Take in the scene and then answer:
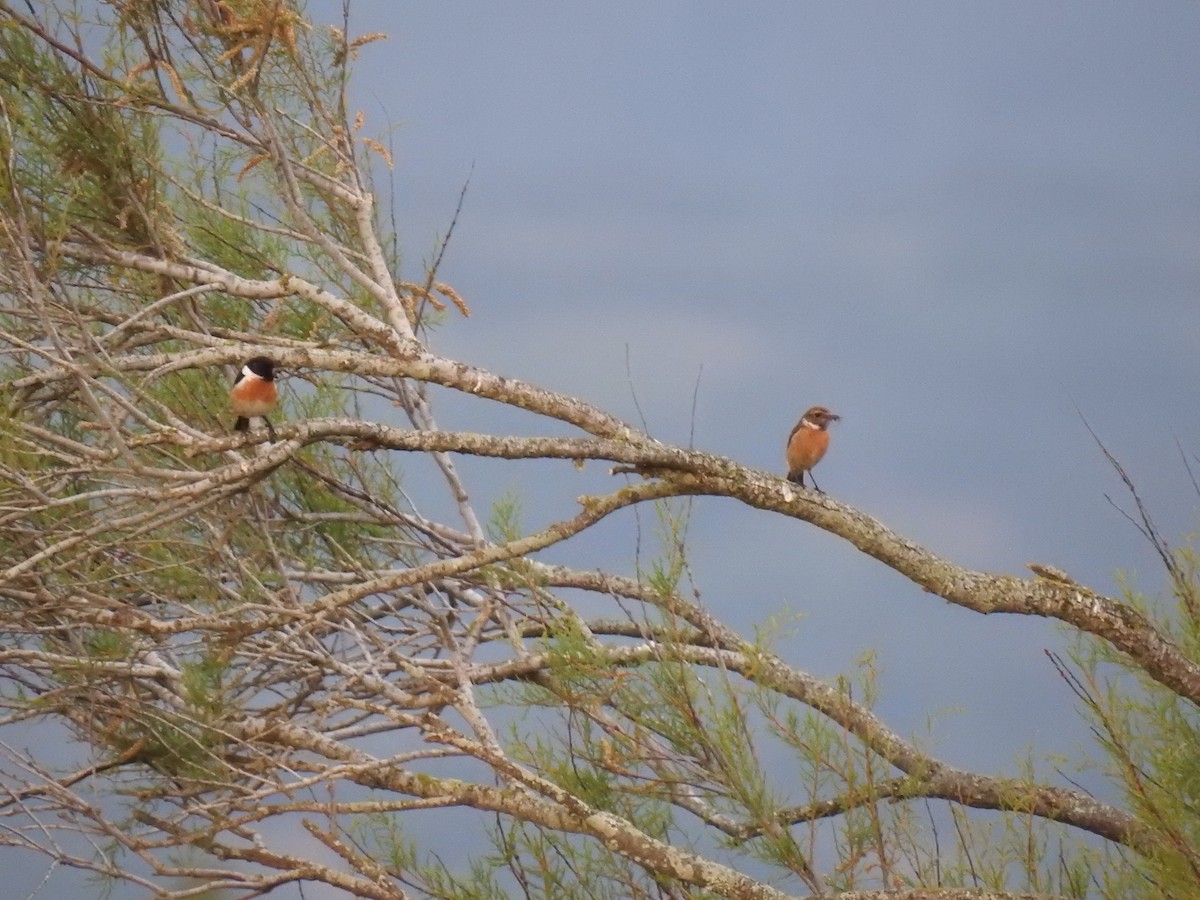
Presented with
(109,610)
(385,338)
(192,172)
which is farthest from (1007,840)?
(192,172)

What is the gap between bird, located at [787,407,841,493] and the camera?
20.3 feet

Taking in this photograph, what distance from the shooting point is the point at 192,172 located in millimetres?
6707

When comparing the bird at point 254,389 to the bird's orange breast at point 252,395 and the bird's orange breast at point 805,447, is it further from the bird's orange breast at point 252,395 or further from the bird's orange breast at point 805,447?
the bird's orange breast at point 805,447

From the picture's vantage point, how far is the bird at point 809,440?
6.18m

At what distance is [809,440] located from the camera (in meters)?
6.18

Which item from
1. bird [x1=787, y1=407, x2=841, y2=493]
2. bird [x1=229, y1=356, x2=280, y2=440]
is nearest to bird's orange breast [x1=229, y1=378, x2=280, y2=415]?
bird [x1=229, y1=356, x2=280, y2=440]

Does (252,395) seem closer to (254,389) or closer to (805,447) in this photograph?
(254,389)

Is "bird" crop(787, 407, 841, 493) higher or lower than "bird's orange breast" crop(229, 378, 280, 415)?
higher

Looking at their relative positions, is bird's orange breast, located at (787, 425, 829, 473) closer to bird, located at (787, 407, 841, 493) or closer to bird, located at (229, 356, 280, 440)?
bird, located at (787, 407, 841, 493)

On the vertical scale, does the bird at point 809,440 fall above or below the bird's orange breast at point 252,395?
above

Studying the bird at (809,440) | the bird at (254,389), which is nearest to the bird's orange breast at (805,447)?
the bird at (809,440)

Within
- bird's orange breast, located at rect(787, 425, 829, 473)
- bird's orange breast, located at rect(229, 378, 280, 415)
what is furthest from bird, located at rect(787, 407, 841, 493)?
bird's orange breast, located at rect(229, 378, 280, 415)

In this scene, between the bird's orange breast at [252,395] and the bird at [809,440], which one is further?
the bird at [809,440]

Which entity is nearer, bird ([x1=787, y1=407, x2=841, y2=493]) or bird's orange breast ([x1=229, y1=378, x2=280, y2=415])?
bird's orange breast ([x1=229, y1=378, x2=280, y2=415])
